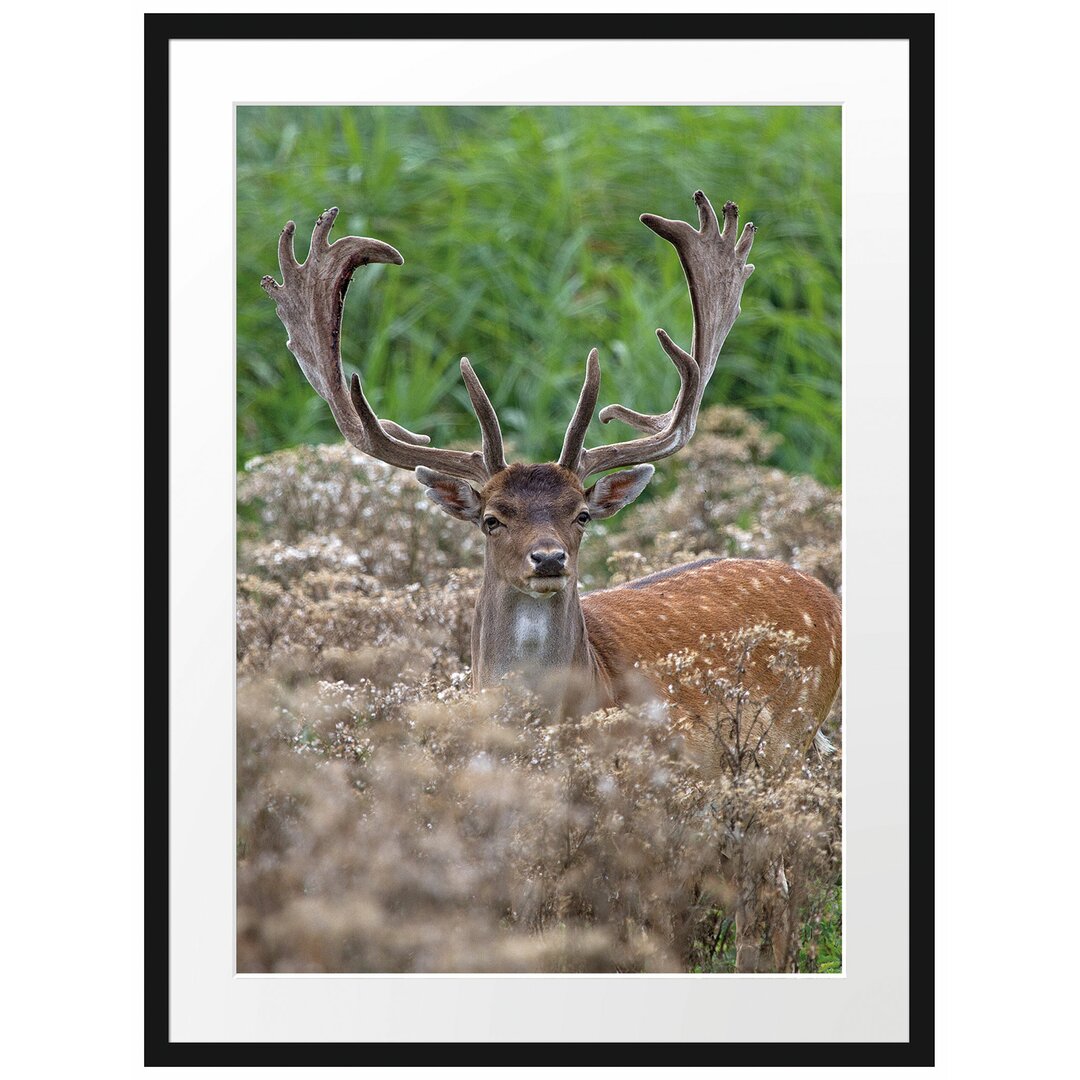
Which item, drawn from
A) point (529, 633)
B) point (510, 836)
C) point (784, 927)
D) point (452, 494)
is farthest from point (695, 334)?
point (784, 927)

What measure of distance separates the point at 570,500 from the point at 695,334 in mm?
905

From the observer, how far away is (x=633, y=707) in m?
6.16

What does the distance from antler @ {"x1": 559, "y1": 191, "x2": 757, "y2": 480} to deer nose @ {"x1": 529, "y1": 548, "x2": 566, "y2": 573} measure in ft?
1.50

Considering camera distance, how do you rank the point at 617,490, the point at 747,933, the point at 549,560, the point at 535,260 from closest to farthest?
the point at 747,933 → the point at 549,560 → the point at 617,490 → the point at 535,260

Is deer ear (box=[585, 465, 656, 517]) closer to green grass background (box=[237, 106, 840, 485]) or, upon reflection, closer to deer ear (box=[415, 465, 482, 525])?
deer ear (box=[415, 465, 482, 525])

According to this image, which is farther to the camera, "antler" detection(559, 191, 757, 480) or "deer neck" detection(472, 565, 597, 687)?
"antler" detection(559, 191, 757, 480)

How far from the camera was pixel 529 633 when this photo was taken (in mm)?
6012

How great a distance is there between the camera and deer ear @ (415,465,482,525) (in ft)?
19.9

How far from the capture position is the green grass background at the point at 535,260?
391 inches

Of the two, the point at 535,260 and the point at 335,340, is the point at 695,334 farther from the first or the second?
the point at 535,260

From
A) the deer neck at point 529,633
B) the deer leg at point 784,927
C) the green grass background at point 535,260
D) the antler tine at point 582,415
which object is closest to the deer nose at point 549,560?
the deer neck at point 529,633

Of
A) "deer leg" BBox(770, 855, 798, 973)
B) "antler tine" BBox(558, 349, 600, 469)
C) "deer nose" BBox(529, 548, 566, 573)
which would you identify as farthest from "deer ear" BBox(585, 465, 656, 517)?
"deer leg" BBox(770, 855, 798, 973)

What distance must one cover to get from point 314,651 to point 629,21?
106 inches
